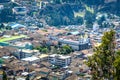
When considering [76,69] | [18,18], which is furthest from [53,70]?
[18,18]

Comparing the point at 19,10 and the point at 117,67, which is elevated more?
the point at 117,67

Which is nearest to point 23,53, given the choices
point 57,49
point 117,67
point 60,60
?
point 60,60

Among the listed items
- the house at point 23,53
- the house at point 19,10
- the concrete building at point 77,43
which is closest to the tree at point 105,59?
the house at point 23,53

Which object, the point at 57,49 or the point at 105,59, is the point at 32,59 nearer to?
the point at 57,49

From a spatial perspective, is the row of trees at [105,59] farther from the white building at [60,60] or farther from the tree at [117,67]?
the white building at [60,60]

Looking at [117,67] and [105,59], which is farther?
[105,59]

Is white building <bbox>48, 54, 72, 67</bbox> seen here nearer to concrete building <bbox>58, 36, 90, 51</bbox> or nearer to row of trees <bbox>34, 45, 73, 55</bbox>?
row of trees <bbox>34, 45, 73, 55</bbox>

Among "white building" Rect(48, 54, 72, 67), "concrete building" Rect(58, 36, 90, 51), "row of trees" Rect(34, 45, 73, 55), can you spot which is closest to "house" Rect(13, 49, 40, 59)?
"row of trees" Rect(34, 45, 73, 55)

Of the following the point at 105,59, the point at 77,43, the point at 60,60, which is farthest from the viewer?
the point at 77,43
